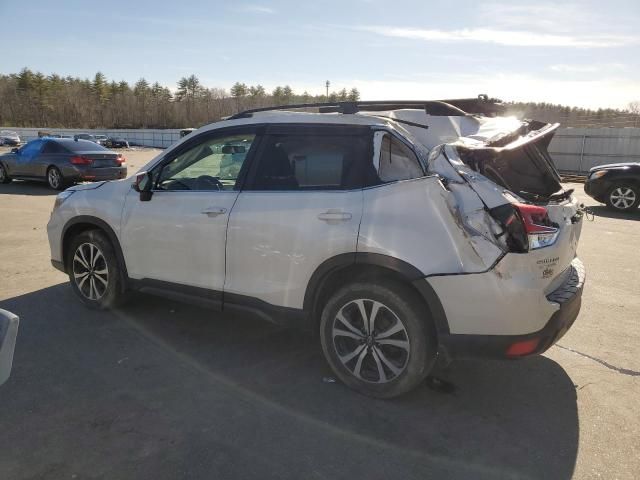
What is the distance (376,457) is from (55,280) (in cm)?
459

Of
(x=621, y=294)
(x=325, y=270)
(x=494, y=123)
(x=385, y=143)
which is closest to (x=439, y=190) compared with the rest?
(x=385, y=143)

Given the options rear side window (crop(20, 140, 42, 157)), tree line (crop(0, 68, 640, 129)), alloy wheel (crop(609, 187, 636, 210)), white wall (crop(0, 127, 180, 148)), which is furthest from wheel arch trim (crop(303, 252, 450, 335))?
tree line (crop(0, 68, 640, 129))

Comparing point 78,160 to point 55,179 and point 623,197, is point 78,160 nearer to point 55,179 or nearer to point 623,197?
point 55,179

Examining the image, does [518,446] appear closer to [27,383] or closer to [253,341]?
[253,341]

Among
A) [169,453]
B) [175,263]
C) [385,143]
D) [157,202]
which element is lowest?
[169,453]

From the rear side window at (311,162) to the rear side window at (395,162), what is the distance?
0.40 ft

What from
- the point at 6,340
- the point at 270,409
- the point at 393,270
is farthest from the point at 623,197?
the point at 6,340

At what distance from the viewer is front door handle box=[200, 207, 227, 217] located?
380cm

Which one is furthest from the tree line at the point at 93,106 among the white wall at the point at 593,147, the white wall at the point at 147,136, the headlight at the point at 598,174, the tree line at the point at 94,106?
the headlight at the point at 598,174

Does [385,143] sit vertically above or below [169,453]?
above

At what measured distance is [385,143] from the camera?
3.41 m

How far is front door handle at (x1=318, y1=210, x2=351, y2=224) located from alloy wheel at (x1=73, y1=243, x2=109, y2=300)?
241 centimetres

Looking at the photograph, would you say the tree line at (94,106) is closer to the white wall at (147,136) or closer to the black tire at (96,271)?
the white wall at (147,136)

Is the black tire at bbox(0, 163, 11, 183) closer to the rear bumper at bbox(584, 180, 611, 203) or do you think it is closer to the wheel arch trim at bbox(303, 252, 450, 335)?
the wheel arch trim at bbox(303, 252, 450, 335)
